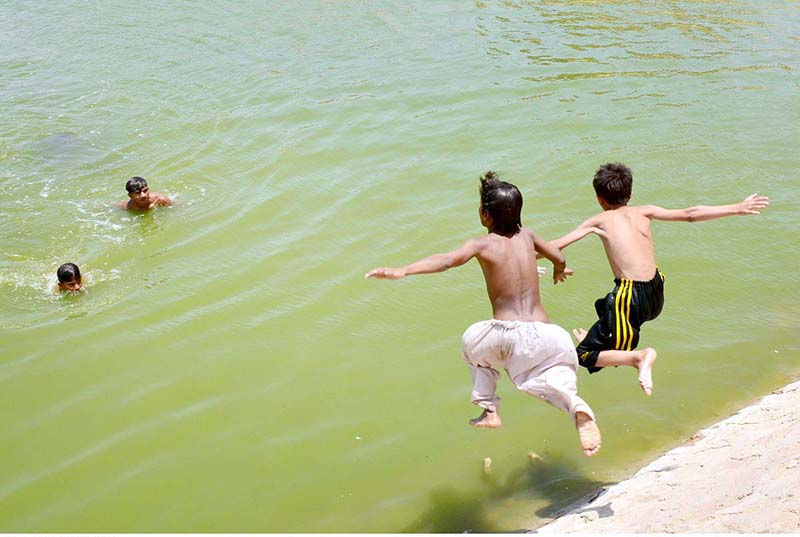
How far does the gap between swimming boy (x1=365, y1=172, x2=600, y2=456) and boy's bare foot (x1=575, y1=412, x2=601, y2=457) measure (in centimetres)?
10

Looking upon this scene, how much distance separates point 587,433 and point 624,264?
1.27 metres

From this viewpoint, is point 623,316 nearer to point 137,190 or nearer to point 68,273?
point 68,273

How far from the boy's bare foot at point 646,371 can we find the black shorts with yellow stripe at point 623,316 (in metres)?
0.25

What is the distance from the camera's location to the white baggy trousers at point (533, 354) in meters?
4.73

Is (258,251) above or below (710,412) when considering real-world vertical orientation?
above

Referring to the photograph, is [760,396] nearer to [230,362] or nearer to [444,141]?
[230,362]

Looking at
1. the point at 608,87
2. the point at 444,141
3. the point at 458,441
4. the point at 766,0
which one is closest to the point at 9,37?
the point at 444,141

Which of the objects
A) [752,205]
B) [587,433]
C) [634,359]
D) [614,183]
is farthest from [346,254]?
[587,433]

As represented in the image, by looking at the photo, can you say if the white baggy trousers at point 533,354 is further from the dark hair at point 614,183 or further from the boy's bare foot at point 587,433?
the dark hair at point 614,183

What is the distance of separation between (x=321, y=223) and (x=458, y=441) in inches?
151

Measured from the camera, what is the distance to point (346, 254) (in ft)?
28.2

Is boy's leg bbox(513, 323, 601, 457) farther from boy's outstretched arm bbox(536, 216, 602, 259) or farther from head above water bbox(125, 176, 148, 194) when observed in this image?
head above water bbox(125, 176, 148, 194)

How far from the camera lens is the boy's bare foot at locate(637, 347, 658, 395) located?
4726mm

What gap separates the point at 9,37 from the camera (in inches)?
651
